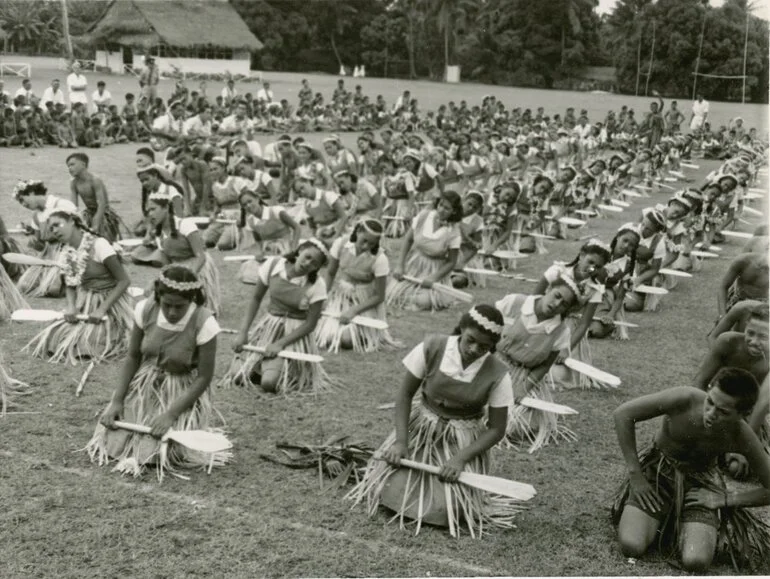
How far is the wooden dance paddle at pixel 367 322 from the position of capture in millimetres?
6629

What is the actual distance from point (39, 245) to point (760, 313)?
6.35 m

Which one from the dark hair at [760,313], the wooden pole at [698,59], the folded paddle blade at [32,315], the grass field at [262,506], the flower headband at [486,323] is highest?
the wooden pole at [698,59]

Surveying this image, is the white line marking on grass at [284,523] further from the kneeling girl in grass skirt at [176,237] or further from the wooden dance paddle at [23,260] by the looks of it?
the wooden dance paddle at [23,260]

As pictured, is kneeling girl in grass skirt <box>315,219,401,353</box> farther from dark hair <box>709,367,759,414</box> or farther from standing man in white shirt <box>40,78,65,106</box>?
standing man in white shirt <box>40,78,65,106</box>

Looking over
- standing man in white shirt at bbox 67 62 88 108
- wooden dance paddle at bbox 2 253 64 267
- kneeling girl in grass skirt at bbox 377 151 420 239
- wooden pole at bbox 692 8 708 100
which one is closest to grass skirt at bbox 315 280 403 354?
wooden dance paddle at bbox 2 253 64 267

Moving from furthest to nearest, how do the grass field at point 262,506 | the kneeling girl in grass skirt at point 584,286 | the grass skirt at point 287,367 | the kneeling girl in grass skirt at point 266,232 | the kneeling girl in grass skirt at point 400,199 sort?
the kneeling girl in grass skirt at point 400,199, the kneeling girl in grass skirt at point 266,232, the kneeling girl in grass skirt at point 584,286, the grass skirt at point 287,367, the grass field at point 262,506

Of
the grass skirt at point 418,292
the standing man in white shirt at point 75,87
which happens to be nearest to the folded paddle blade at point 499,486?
the grass skirt at point 418,292

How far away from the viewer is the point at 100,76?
31922mm

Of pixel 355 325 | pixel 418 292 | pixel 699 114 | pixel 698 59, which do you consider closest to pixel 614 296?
pixel 418 292

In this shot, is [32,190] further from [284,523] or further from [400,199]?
[400,199]

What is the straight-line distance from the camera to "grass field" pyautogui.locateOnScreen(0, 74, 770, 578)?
3.63m

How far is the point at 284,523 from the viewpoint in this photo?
13.0 feet

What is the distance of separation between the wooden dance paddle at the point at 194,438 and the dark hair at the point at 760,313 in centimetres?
289

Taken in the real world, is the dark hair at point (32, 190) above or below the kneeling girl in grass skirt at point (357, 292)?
above
